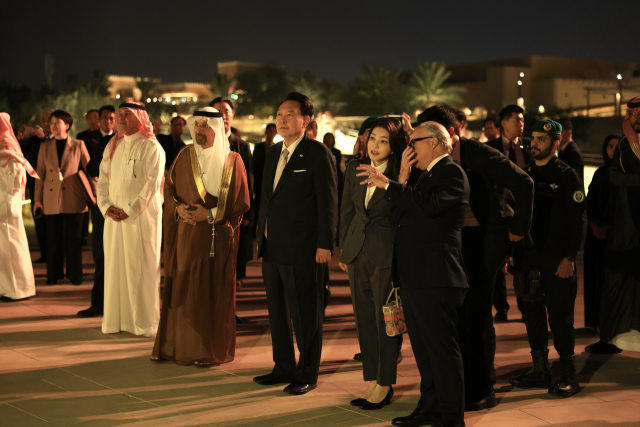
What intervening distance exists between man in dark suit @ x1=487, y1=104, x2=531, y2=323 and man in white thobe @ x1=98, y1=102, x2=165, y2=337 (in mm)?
3013

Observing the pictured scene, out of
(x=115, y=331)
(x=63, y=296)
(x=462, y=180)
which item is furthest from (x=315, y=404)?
(x=63, y=296)

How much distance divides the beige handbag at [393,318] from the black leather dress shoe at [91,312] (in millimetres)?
3812

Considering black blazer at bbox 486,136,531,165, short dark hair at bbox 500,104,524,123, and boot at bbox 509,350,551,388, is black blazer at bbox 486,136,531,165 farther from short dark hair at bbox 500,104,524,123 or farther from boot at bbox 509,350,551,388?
boot at bbox 509,350,551,388

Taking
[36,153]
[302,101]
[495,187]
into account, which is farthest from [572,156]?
[36,153]

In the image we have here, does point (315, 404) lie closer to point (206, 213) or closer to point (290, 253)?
point (290, 253)

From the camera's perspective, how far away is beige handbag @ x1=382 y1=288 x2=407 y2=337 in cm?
397

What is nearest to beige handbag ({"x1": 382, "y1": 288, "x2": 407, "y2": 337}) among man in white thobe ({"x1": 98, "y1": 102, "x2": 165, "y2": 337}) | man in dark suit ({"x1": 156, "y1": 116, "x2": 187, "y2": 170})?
man in white thobe ({"x1": 98, "y1": 102, "x2": 165, "y2": 337})

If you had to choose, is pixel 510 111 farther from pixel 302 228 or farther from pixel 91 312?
pixel 91 312

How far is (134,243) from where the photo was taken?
5.98 m

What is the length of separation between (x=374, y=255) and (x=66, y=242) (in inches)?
211

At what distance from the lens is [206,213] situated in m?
5.27

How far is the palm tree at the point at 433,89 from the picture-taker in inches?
2840

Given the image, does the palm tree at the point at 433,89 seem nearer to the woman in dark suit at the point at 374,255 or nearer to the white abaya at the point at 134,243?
the white abaya at the point at 134,243

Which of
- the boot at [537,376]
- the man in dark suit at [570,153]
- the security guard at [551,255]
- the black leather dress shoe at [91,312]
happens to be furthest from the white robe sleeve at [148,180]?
the man in dark suit at [570,153]
